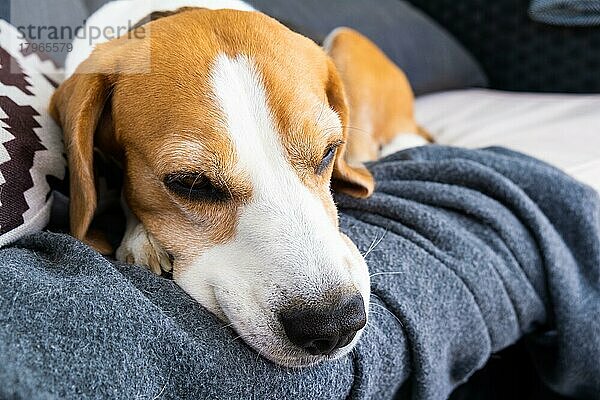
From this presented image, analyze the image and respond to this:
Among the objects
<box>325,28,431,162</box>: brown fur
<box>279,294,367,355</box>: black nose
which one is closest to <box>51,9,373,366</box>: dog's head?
<box>279,294,367,355</box>: black nose

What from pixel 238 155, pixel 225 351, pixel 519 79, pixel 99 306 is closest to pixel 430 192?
pixel 238 155

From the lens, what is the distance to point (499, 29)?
3.01 m

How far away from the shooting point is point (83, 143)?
1146 mm

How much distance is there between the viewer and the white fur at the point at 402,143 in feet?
6.38

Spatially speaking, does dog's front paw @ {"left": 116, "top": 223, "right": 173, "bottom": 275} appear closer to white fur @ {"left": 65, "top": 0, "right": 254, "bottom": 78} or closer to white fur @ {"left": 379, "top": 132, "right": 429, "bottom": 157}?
white fur @ {"left": 65, "top": 0, "right": 254, "bottom": 78}

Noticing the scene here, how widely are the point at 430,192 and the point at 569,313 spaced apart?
348mm

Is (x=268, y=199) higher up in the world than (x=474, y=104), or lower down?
higher up

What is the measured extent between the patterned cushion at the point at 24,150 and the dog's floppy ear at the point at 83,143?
0.13ft

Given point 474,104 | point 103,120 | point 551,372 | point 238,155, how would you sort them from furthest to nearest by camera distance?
point 474,104
point 551,372
point 103,120
point 238,155

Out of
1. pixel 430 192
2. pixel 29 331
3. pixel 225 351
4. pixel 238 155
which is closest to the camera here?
pixel 29 331

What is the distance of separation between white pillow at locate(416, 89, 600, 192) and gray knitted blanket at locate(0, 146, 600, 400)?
278mm

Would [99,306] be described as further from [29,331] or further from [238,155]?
[238,155]

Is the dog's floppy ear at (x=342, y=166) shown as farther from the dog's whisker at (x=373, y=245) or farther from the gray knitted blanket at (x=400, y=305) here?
the dog's whisker at (x=373, y=245)

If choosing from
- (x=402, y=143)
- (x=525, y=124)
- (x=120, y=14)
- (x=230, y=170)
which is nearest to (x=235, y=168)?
(x=230, y=170)
